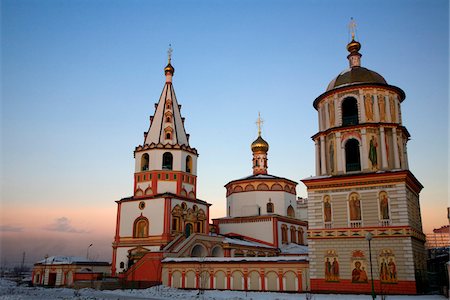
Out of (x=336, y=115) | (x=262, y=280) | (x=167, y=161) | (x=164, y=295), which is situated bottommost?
(x=164, y=295)

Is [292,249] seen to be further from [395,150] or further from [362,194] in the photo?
[395,150]

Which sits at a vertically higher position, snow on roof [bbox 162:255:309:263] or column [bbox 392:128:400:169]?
column [bbox 392:128:400:169]

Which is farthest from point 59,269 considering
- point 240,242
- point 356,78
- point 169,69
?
point 356,78

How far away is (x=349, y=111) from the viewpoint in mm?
27469

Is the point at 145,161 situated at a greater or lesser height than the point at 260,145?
lesser

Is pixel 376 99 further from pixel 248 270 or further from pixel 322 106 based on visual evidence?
pixel 248 270

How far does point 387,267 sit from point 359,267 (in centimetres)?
148

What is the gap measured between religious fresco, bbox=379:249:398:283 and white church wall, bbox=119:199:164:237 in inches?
660

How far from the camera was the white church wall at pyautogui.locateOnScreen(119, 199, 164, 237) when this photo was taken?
3375 cm

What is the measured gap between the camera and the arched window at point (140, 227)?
113ft

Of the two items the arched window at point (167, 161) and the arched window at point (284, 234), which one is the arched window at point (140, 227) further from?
the arched window at point (284, 234)

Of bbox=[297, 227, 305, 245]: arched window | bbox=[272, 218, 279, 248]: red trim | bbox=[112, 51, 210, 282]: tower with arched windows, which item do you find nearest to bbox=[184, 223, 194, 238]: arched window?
bbox=[112, 51, 210, 282]: tower with arched windows

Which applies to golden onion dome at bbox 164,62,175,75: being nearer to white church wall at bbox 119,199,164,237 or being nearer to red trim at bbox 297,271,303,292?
white church wall at bbox 119,199,164,237

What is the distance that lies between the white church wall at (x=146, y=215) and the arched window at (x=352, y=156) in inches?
599
